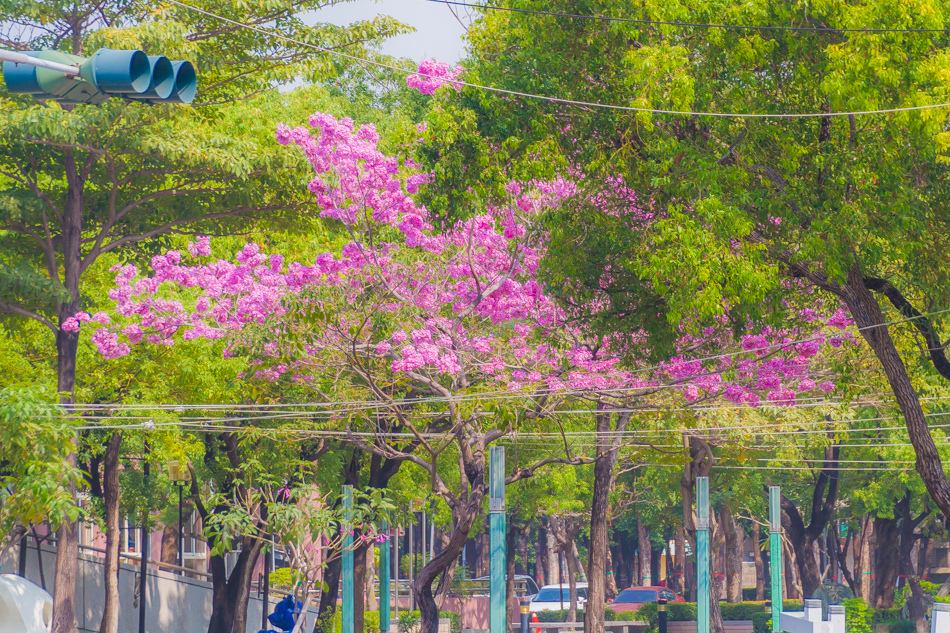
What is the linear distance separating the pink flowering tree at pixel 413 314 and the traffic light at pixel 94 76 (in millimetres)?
10218

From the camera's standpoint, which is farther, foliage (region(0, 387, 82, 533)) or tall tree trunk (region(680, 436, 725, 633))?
tall tree trunk (region(680, 436, 725, 633))

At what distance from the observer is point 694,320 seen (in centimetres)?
1330

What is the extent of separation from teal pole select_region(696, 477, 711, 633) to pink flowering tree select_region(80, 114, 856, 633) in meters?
5.45

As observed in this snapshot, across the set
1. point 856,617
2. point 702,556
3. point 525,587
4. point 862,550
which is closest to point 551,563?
point 525,587

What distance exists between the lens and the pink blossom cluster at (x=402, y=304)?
56.3 feet

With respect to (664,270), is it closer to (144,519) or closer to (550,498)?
(144,519)

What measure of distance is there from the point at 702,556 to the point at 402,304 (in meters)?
10.7

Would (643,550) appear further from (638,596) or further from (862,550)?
(862,550)

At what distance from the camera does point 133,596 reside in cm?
3162

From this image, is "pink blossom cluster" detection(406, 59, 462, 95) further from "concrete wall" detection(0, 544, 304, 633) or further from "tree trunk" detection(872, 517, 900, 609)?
"tree trunk" detection(872, 517, 900, 609)

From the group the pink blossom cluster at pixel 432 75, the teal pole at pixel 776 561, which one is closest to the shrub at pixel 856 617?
→ the teal pole at pixel 776 561

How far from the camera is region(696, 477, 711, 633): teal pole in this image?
23719 mm

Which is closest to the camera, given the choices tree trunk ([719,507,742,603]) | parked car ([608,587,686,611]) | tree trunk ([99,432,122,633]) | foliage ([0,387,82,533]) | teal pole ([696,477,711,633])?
foliage ([0,387,82,533])

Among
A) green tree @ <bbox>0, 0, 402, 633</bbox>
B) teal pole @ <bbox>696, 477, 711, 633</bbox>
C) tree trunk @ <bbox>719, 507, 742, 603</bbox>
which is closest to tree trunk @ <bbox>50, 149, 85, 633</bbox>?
green tree @ <bbox>0, 0, 402, 633</bbox>
